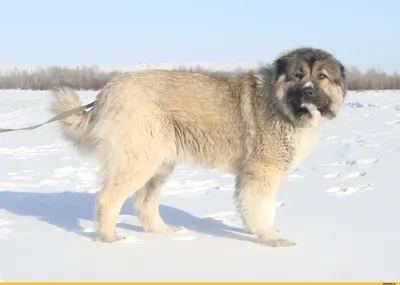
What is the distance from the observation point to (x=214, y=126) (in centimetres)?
534

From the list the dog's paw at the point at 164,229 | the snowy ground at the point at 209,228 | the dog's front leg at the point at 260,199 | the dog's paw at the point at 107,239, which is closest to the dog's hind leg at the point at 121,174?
the dog's paw at the point at 107,239

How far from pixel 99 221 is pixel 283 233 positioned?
182cm

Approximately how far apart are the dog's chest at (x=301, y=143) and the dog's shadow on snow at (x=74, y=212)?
34.7 inches

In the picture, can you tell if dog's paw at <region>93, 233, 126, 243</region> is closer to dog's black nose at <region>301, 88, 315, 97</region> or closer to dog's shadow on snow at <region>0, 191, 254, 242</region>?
dog's shadow on snow at <region>0, 191, 254, 242</region>

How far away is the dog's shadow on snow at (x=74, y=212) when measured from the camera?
18.3 ft

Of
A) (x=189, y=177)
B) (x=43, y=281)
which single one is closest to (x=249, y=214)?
(x=43, y=281)

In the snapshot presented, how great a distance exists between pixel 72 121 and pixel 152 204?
1.19 m

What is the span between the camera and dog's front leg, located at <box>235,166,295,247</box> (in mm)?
5117

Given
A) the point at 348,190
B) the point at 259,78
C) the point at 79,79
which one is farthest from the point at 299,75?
the point at 79,79

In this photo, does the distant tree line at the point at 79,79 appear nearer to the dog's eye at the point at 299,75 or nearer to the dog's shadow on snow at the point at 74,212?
the dog's shadow on snow at the point at 74,212

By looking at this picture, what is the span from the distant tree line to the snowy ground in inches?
788

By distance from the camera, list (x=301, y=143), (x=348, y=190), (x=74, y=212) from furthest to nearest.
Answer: (x=348, y=190)
(x=74, y=212)
(x=301, y=143)

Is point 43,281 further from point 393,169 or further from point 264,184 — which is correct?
point 393,169

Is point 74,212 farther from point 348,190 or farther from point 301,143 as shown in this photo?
point 348,190
